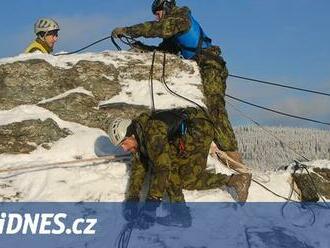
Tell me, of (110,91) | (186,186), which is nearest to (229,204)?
(186,186)

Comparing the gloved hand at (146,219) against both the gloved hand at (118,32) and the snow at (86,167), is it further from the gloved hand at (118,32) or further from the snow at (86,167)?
the gloved hand at (118,32)

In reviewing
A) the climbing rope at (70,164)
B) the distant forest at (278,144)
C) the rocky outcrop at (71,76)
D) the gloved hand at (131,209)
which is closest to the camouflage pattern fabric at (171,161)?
the gloved hand at (131,209)

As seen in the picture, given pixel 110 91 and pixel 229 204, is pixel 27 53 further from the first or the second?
pixel 229 204

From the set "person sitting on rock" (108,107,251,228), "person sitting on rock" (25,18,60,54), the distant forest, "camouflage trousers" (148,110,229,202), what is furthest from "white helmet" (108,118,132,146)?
the distant forest

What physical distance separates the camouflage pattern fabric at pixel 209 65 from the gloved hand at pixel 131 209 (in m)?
3.71

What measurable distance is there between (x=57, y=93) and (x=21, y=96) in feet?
2.70

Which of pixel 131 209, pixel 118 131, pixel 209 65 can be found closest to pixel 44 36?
pixel 209 65

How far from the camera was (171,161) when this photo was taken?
36.3ft

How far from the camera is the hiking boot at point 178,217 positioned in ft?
33.8

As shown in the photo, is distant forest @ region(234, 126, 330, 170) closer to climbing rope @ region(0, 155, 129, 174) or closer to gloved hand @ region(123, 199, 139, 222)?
climbing rope @ region(0, 155, 129, 174)

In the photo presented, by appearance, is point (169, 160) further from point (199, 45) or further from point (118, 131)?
point (199, 45)

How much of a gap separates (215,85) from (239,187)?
154 inches

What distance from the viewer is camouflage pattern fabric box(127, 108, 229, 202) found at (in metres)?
10.2

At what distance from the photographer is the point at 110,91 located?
47.5 feet
